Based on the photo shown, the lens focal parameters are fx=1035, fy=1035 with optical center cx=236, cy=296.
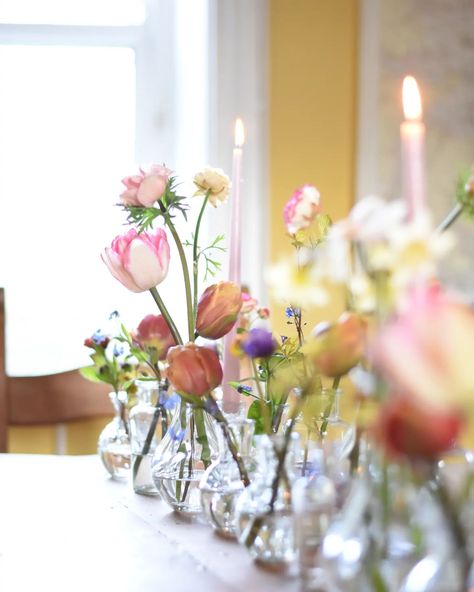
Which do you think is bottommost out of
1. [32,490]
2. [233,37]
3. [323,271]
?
[32,490]

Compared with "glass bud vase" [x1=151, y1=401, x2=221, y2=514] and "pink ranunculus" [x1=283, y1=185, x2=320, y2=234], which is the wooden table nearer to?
"glass bud vase" [x1=151, y1=401, x2=221, y2=514]

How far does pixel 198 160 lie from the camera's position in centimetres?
223

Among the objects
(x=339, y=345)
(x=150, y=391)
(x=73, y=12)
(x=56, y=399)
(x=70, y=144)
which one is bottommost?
(x=56, y=399)

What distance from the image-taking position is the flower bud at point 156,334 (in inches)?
42.7

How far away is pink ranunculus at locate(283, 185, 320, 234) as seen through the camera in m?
0.87

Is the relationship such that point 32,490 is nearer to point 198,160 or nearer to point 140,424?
point 140,424

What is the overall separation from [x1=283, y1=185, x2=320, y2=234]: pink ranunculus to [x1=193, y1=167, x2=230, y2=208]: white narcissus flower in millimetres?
163

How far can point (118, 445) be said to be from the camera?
1.24 m

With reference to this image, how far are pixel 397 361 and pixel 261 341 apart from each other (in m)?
→ 0.26

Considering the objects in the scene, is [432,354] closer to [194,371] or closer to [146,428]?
→ [194,371]

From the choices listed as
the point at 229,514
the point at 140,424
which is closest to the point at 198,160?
the point at 140,424

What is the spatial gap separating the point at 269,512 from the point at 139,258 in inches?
11.6

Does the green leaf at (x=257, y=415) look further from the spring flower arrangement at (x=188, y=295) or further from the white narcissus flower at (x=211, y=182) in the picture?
the white narcissus flower at (x=211, y=182)

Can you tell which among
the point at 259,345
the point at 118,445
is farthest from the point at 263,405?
the point at 118,445
